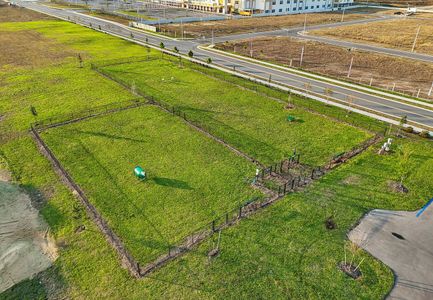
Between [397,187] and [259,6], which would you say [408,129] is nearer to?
[397,187]

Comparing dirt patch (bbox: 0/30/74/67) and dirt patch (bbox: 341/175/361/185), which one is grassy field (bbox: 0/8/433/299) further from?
dirt patch (bbox: 0/30/74/67)

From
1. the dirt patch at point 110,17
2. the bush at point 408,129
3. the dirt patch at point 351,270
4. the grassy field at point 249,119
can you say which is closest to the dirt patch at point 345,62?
the bush at point 408,129

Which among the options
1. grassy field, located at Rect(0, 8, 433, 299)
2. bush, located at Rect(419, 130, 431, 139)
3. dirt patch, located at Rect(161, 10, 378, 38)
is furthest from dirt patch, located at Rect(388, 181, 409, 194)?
dirt patch, located at Rect(161, 10, 378, 38)

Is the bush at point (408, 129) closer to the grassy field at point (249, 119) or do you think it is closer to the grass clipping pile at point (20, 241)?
the grassy field at point (249, 119)

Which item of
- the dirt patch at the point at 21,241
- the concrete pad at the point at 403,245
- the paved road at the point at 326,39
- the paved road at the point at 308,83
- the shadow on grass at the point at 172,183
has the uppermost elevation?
the paved road at the point at 326,39

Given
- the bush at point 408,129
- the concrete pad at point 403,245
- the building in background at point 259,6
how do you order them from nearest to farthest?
the concrete pad at point 403,245 → the bush at point 408,129 → the building in background at point 259,6
